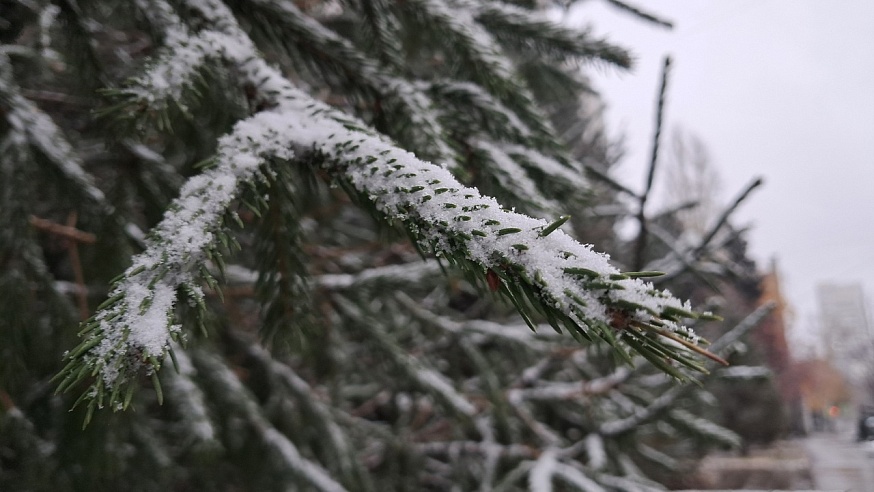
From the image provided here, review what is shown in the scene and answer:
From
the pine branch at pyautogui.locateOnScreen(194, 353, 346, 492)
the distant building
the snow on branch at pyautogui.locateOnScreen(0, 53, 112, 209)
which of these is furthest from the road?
the distant building

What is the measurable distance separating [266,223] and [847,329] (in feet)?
126

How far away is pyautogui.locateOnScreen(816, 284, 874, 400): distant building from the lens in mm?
22327

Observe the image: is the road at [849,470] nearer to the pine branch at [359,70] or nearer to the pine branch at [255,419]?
the pine branch at [359,70]

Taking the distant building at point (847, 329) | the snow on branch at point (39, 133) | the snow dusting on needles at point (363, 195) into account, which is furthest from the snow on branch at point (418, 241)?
the distant building at point (847, 329)

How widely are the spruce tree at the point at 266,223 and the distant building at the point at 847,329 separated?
23.3m

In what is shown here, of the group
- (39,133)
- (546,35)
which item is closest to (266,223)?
(39,133)

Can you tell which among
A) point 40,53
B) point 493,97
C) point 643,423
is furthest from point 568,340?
point 40,53

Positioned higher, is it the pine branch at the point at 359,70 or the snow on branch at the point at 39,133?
the pine branch at the point at 359,70

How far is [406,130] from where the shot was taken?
0.88 metres

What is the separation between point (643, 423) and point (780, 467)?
332 inches

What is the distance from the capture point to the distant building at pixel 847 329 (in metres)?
22.3

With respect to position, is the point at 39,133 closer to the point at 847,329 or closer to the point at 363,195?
the point at 363,195

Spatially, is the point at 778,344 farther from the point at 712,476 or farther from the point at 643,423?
the point at 643,423

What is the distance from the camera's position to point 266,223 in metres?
0.84
